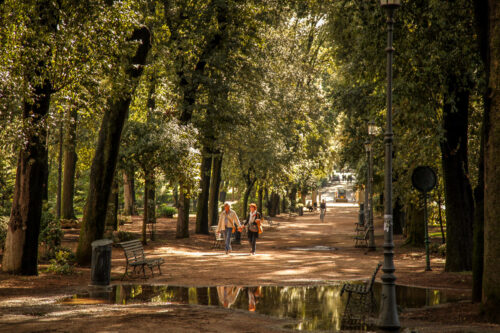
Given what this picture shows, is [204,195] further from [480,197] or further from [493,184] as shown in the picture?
[493,184]

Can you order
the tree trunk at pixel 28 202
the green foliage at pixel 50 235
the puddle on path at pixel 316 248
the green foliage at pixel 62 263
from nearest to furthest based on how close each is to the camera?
the tree trunk at pixel 28 202
the green foliage at pixel 62 263
the green foliage at pixel 50 235
the puddle on path at pixel 316 248

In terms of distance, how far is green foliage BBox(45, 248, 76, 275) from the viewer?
15161 millimetres

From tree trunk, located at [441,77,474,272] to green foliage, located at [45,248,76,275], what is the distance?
11357mm

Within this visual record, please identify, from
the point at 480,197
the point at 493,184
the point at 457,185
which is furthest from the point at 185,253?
the point at 493,184

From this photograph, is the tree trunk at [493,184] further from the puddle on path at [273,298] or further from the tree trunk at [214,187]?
the tree trunk at [214,187]

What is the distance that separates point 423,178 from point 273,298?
7.63m

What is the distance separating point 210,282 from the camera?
14.0m

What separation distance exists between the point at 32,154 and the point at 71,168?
56.5 ft

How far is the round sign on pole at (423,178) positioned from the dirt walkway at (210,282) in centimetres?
267

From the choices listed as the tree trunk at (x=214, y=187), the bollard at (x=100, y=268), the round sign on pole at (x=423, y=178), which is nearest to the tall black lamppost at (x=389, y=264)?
the bollard at (x=100, y=268)

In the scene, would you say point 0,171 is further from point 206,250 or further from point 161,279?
point 161,279

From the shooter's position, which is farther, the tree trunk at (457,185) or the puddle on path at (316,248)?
the puddle on path at (316,248)

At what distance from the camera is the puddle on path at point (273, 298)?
10.4 metres

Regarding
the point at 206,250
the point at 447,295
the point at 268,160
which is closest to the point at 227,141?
the point at 268,160
